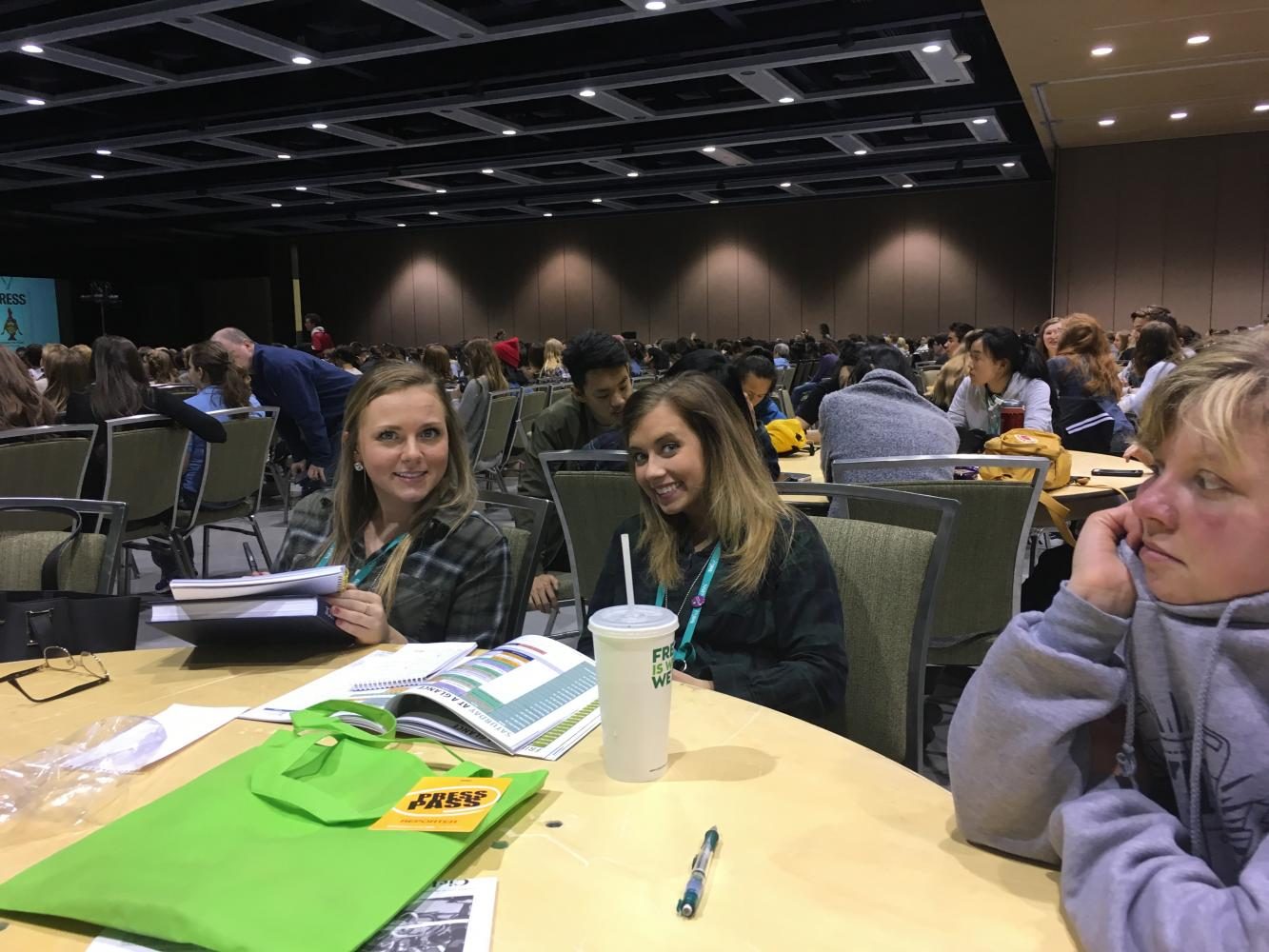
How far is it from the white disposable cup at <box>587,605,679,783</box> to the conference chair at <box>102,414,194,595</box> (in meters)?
3.44

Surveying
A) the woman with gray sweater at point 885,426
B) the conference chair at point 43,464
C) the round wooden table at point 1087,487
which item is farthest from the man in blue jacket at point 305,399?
the woman with gray sweater at point 885,426

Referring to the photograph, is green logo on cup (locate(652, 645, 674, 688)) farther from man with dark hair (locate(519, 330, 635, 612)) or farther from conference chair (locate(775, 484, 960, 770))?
man with dark hair (locate(519, 330, 635, 612))

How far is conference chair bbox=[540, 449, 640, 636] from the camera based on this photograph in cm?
258

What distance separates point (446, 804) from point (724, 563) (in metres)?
0.76

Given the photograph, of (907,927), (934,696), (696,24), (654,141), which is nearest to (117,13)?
(696,24)

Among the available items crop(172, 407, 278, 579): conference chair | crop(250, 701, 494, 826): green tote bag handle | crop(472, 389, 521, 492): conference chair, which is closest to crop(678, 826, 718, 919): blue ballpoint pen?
crop(250, 701, 494, 826): green tote bag handle

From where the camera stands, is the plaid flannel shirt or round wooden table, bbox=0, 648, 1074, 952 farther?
the plaid flannel shirt

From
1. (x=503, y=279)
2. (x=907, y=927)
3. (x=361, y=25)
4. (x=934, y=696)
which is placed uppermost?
(x=361, y=25)

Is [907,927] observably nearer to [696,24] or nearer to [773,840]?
[773,840]

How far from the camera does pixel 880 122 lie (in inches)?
391

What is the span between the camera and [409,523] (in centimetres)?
188

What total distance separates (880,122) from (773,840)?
1008 cm

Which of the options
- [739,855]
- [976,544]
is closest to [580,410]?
[976,544]

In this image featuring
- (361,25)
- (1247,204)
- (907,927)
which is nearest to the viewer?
(907,927)
